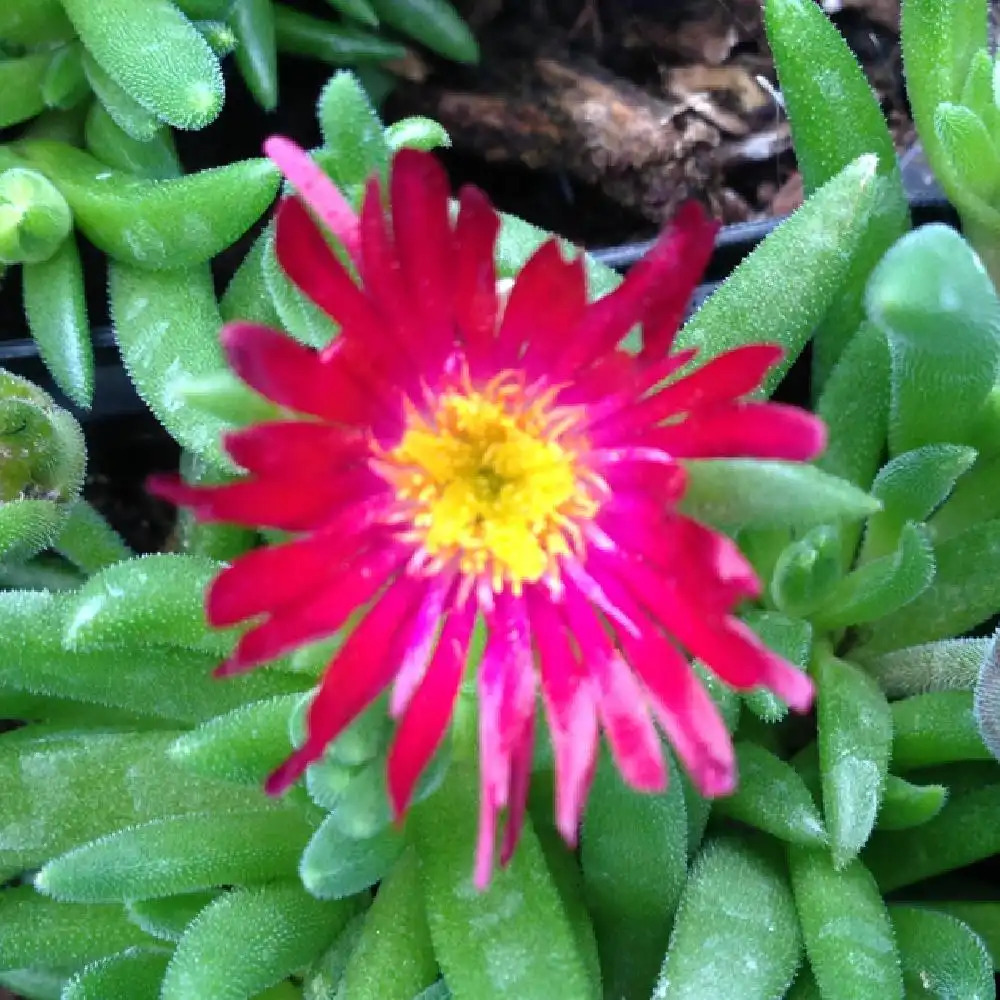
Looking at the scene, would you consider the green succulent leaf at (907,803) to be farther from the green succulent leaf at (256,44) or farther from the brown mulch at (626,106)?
the green succulent leaf at (256,44)

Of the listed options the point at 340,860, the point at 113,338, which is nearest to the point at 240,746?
the point at 340,860

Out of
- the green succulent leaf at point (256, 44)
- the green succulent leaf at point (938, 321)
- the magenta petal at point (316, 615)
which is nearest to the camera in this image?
the magenta petal at point (316, 615)

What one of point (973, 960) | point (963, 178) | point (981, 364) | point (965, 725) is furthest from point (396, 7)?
point (973, 960)

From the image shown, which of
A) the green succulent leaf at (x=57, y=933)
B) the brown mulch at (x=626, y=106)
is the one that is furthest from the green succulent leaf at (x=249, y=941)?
the brown mulch at (x=626, y=106)

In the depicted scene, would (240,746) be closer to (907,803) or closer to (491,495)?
(491,495)

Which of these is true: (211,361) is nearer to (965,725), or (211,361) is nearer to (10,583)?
(10,583)

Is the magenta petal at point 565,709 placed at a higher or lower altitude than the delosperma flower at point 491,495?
lower

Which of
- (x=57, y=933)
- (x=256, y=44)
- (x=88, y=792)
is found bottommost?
(x=57, y=933)
